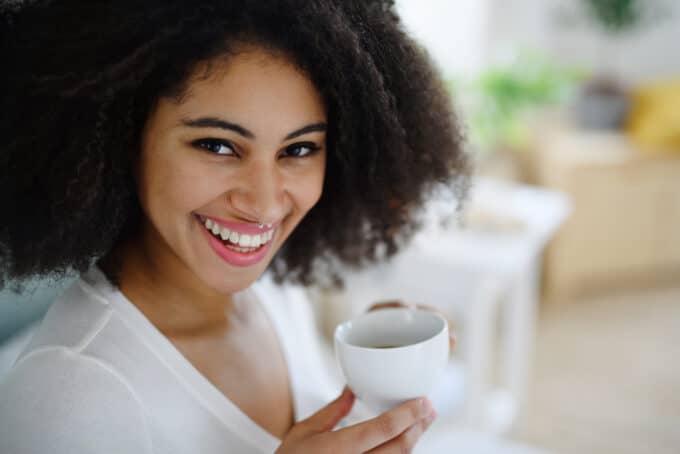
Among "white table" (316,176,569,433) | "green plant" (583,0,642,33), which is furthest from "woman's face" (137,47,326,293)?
"green plant" (583,0,642,33)

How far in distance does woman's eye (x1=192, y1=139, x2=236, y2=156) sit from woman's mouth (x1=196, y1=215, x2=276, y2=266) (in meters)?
0.08

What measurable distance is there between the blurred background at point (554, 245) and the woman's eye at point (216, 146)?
0.44m

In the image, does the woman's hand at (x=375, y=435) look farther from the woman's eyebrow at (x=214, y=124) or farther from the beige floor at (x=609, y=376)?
the beige floor at (x=609, y=376)

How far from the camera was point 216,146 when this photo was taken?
79cm

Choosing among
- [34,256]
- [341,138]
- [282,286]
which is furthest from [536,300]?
[34,256]

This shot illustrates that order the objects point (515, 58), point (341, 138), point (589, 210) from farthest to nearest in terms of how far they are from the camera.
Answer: point (589, 210), point (515, 58), point (341, 138)

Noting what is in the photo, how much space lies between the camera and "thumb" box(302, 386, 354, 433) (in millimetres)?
810

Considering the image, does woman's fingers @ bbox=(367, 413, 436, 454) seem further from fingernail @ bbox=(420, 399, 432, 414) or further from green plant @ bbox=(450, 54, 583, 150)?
green plant @ bbox=(450, 54, 583, 150)

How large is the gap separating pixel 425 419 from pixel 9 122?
1.81 ft

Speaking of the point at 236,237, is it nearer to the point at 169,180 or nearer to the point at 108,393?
the point at 169,180

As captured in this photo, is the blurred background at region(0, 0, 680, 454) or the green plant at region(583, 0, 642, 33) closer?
the blurred background at region(0, 0, 680, 454)

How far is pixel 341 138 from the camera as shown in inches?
36.7

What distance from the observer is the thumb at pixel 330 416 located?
0.81 metres

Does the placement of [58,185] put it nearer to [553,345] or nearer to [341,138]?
[341,138]
